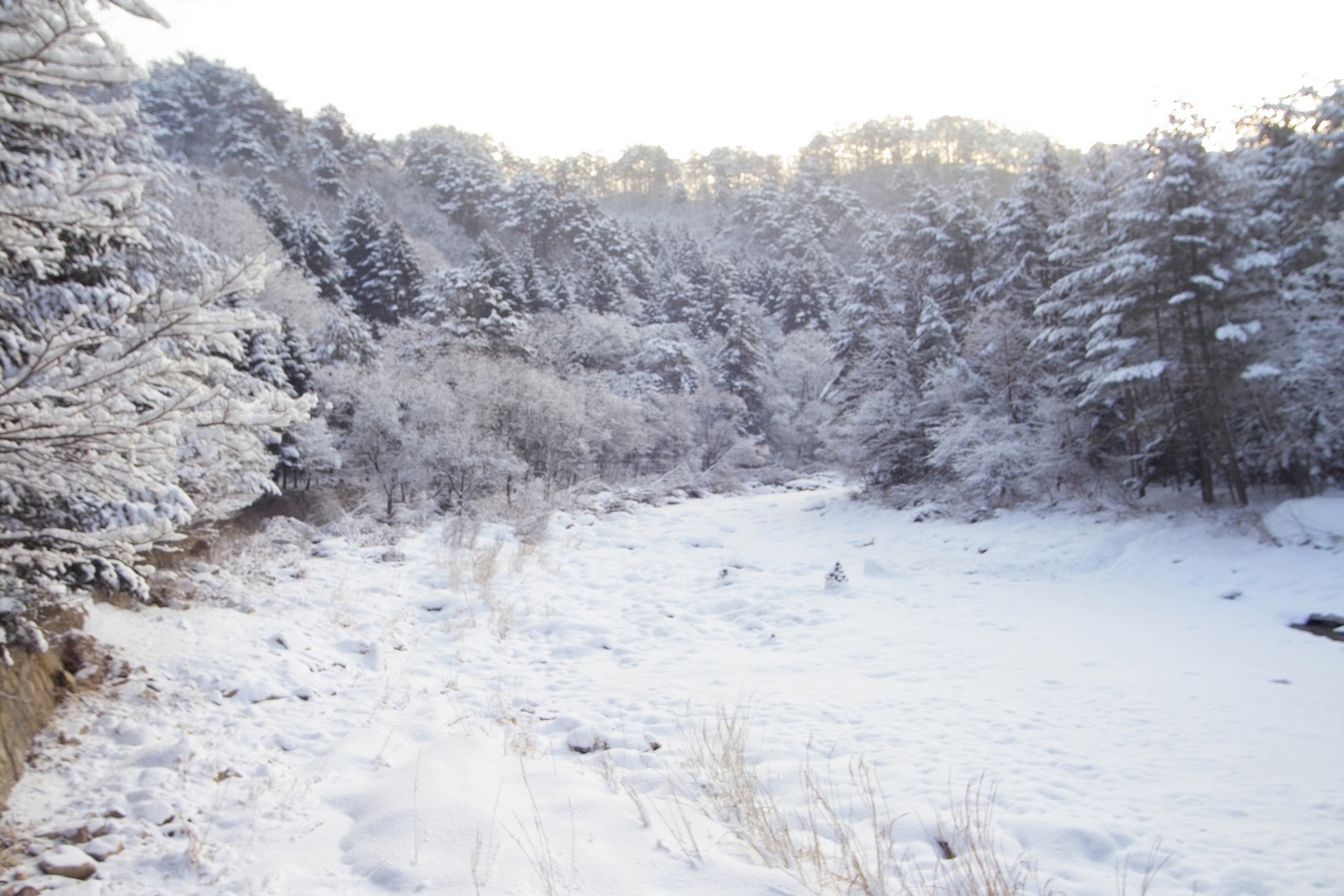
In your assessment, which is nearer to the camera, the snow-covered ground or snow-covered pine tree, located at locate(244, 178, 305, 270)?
the snow-covered ground

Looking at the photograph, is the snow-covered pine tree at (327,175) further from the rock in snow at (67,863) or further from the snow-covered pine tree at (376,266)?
the rock in snow at (67,863)

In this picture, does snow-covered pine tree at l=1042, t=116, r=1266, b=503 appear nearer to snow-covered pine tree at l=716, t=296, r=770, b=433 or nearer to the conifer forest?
the conifer forest

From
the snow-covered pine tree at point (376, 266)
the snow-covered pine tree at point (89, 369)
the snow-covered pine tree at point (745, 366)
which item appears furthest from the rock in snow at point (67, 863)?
the snow-covered pine tree at point (745, 366)

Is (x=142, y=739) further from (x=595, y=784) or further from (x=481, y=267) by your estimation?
(x=481, y=267)

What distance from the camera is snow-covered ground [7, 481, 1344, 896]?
3730 mm

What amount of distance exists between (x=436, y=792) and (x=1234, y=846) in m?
5.12

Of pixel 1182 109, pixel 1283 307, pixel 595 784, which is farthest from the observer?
pixel 1182 109

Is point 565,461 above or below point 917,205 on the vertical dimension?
below

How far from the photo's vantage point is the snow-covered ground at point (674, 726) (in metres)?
3.73

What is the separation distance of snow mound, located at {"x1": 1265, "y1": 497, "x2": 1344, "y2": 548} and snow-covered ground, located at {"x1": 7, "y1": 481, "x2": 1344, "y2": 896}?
0.05m

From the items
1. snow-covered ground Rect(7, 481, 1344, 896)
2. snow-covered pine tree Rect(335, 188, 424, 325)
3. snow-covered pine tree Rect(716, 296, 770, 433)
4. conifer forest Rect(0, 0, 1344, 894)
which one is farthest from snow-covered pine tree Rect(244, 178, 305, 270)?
snow-covered ground Rect(7, 481, 1344, 896)

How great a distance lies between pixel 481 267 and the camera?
36781mm

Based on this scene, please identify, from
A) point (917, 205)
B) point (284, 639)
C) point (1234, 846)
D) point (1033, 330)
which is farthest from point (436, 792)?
point (917, 205)

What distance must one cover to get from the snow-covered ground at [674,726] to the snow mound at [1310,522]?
47 millimetres
